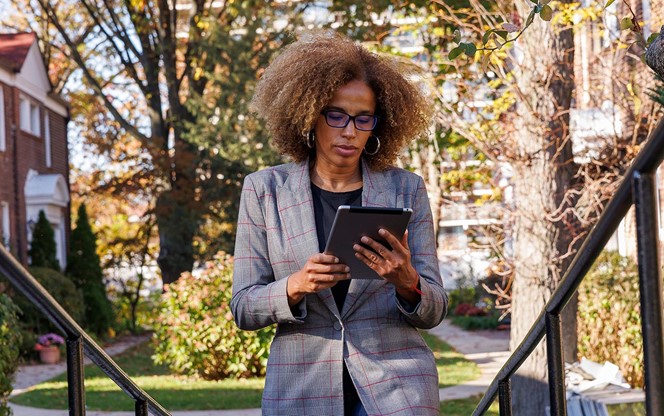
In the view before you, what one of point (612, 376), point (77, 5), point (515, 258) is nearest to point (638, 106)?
point (515, 258)

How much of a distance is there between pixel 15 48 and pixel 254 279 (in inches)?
909

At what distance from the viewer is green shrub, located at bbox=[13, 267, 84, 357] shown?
64.5 ft

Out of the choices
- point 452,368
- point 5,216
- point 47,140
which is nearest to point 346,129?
point 452,368

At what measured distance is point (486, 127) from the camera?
9.99 meters

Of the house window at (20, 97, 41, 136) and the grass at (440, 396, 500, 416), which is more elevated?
the house window at (20, 97, 41, 136)

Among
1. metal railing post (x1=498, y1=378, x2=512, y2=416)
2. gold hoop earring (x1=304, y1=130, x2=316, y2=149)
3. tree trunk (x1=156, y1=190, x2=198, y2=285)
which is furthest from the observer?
tree trunk (x1=156, y1=190, x2=198, y2=285)

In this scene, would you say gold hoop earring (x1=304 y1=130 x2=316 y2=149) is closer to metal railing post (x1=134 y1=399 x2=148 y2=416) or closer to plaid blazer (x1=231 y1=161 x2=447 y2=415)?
plaid blazer (x1=231 y1=161 x2=447 y2=415)

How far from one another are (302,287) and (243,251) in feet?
1.06

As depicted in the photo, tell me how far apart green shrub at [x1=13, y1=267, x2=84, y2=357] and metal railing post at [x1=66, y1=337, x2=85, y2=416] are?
54.3 ft

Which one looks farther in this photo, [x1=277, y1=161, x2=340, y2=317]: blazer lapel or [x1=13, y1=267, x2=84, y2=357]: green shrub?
[x1=13, y1=267, x2=84, y2=357]: green shrub

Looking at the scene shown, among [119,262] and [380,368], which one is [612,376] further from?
[119,262]

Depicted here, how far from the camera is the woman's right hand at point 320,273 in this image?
308 centimetres

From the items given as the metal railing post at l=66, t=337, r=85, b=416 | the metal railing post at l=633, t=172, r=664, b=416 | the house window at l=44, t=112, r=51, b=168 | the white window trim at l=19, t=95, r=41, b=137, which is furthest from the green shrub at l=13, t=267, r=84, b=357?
the metal railing post at l=633, t=172, r=664, b=416

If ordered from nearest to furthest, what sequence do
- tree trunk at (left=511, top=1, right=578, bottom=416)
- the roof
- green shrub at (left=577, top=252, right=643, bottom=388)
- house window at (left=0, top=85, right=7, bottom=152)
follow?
tree trunk at (left=511, top=1, right=578, bottom=416)
green shrub at (left=577, top=252, right=643, bottom=388)
house window at (left=0, top=85, right=7, bottom=152)
the roof
